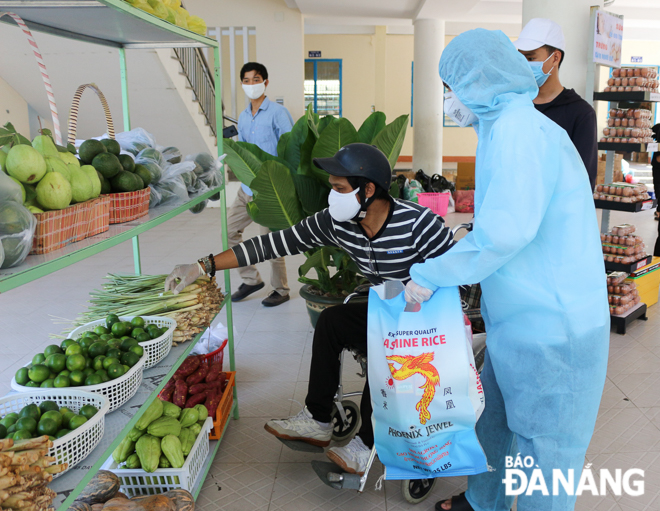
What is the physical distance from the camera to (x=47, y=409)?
55.6 inches

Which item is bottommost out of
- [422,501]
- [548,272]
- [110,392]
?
[422,501]

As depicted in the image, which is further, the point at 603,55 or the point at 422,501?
the point at 603,55

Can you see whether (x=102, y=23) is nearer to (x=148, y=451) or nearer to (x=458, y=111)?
(x=458, y=111)

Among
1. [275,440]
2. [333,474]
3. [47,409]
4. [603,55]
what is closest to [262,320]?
[275,440]

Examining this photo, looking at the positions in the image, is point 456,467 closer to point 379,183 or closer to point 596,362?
point 596,362

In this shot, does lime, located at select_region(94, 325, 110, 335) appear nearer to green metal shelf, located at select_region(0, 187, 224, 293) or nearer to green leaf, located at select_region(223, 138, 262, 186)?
green metal shelf, located at select_region(0, 187, 224, 293)

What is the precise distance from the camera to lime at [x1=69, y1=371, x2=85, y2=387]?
1.56 metres

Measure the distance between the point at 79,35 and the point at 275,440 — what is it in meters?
1.81

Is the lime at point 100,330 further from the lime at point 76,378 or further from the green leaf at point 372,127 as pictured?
the green leaf at point 372,127

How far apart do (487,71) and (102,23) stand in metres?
1.23

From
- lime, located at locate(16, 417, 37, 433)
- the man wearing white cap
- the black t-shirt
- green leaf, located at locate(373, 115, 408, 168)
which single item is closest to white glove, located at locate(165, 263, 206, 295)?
lime, located at locate(16, 417, 37, 433)

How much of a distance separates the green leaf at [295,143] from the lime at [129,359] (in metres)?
1.80

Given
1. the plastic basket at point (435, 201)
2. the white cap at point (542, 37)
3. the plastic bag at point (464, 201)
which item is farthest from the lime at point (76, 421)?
the plastic bag at point (464, 201)

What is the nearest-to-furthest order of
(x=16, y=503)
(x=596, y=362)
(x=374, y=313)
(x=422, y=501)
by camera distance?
1. (x=16, y=503)
2. (x=596, y=362)
3. (x=374, y=313)
4. (x=422, y=501)
